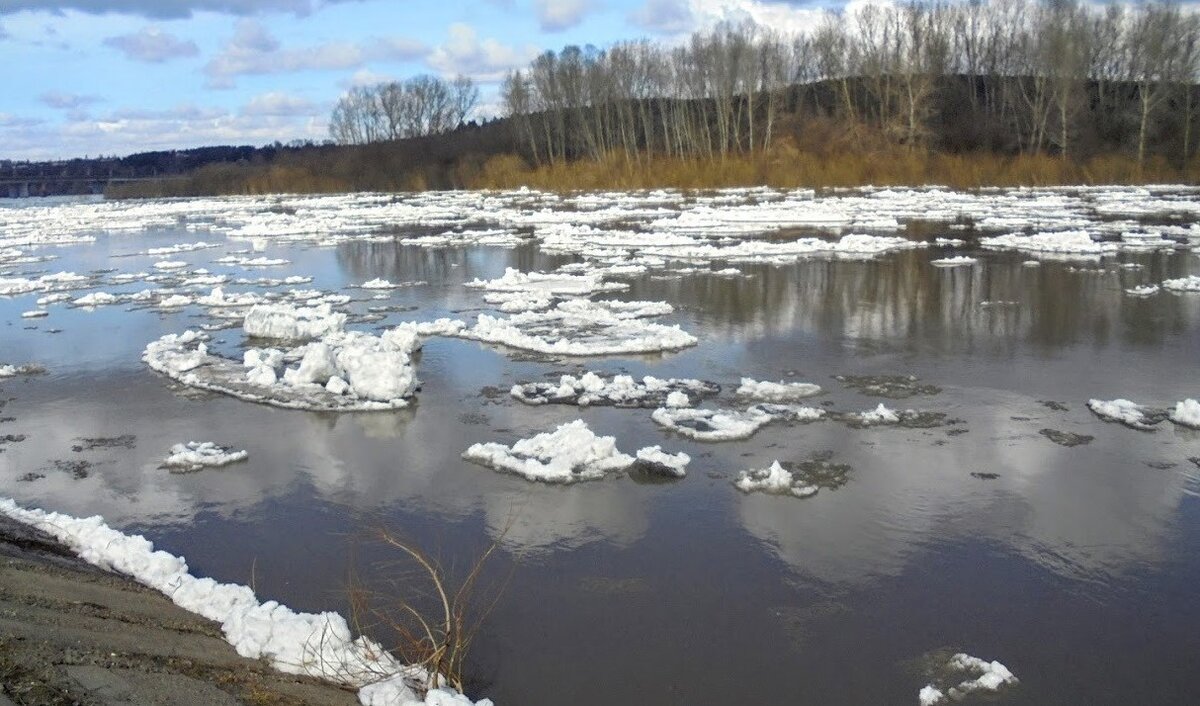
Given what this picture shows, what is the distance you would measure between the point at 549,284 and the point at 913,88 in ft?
143

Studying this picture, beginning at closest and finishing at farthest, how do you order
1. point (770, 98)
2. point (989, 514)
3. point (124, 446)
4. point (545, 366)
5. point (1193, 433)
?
point (989, 514) < point (1193, 433) < point (124, 446) < point (545, 366) < point (770, 98)

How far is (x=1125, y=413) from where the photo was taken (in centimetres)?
855

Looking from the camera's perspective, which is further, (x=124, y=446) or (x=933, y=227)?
(x=933, y=227)

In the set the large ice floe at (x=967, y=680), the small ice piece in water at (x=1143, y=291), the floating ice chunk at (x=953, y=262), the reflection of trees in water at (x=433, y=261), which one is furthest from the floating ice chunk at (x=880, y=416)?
the reflection of trees in water at (x=433, y=261)

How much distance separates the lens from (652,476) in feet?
24.7

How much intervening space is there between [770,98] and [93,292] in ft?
163

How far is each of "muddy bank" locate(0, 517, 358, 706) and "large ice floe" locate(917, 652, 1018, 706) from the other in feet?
9.02

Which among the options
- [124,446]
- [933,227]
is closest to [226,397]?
[124,446]

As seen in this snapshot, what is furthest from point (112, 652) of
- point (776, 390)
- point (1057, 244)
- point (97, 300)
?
point (1057, 244)

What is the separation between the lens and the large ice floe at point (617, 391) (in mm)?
9398

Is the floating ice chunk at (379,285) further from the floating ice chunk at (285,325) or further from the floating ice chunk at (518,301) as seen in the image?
the floating ice chunk at (285,325)

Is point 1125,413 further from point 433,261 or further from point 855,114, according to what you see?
point 855,114

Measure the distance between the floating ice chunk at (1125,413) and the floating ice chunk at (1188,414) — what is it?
0.16 meters

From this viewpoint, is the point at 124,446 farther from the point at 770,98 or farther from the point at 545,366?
the point at 770,98
